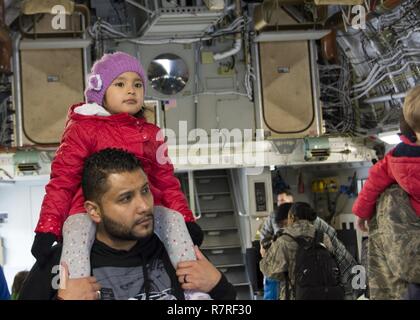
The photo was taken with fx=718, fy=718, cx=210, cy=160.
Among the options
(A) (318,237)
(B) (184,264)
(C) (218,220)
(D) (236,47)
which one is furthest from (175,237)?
(C) (218,220)

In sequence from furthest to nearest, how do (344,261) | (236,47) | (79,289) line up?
1. (236,47)
2. (344,261)
3. (79,289)

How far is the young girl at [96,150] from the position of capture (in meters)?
2.12

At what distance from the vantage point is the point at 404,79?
755 centimetres

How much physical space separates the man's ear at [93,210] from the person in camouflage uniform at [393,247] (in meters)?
0.96

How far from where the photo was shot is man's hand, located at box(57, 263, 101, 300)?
6.43 ft

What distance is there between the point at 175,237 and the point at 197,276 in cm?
16

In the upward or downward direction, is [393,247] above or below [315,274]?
above

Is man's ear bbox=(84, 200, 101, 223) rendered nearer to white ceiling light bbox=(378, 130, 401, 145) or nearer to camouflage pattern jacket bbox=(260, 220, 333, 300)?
camouflage pattern jacket bbox=(260, 220, 333, 300)

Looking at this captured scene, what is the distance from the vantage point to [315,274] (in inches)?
167

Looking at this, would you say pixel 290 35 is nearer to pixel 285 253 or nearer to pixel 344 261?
pixel 344 261

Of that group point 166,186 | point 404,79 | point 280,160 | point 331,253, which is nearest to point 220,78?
point 280,160

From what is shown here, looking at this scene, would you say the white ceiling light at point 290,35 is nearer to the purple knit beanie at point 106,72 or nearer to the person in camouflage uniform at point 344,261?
the person in camouflage uniform at point 344,261

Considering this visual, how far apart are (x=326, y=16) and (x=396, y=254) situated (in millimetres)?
6027

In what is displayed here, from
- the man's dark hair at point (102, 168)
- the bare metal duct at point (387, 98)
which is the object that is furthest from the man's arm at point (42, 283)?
the bare metal duct at point (387, 98)
